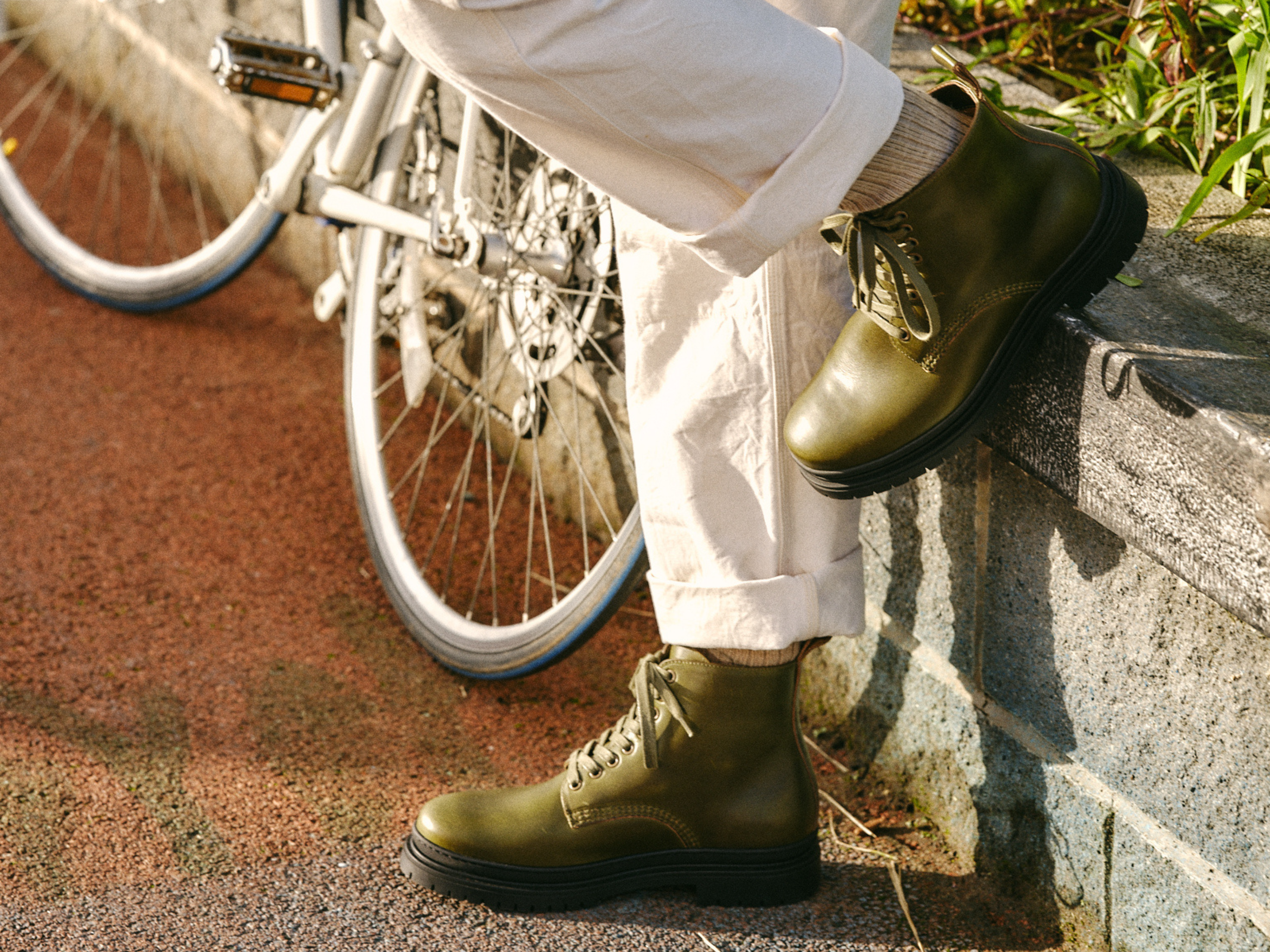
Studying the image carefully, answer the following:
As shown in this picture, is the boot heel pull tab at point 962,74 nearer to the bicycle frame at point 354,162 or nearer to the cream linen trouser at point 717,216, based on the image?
the cream linen trouser at point 717,216

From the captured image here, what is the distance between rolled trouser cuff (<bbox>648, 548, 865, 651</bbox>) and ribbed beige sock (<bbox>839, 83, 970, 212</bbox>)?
1.25ft

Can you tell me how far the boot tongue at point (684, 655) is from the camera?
46.7 inches

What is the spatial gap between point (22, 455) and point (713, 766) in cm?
149

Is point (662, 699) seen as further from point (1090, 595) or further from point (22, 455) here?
point (22, 455)

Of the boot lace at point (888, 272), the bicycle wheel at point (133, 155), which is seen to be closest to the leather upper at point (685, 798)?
the boot lace at point (888, 272)

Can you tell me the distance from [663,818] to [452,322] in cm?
113

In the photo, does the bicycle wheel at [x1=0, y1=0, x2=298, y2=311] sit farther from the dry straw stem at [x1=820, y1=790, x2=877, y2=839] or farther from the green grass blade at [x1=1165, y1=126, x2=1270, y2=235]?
the green grass blade at [x1=1165, y1=126, x2=1270, y2=235]

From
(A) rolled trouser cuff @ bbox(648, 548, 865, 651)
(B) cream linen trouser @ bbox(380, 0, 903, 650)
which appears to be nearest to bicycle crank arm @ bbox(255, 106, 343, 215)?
(B) cream linen trouser @ bbox(380, 0, 903, 650)

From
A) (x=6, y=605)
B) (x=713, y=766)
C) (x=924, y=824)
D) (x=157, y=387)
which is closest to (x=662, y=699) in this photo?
(x=713, y=766)

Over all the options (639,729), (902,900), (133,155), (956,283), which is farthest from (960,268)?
(133,155)

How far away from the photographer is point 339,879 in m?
1.26

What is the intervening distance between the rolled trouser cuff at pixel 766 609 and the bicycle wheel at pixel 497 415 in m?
0.20

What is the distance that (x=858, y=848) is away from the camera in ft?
4.44

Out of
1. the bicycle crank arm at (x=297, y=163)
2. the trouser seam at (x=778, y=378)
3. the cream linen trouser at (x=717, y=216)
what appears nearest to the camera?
the cream linen trouser at (x=717, y=216)
